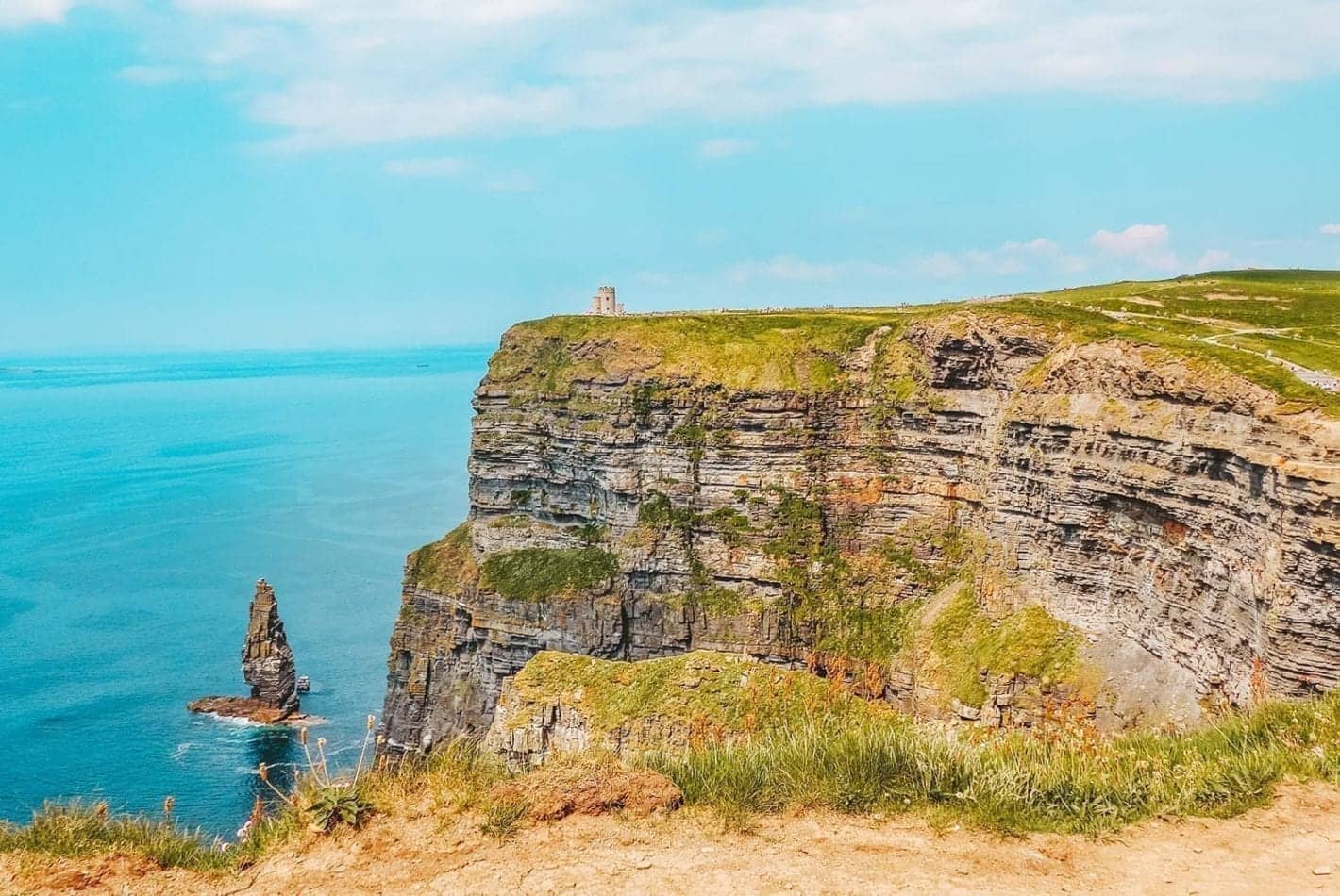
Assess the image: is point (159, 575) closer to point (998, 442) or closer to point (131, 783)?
point (131, 783)

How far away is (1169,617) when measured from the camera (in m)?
42.2

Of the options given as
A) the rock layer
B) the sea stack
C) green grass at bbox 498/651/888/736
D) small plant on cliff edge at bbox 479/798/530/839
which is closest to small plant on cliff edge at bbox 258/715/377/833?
small plant on cliff edge at bbox 479/798/530/839

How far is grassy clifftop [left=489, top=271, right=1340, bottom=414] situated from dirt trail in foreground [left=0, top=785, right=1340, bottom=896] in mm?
31513

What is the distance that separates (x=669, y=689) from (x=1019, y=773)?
22.7m

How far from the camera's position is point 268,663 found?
7650 centimetres

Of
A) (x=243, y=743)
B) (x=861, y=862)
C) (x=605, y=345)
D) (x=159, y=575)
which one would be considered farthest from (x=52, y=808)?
(x=159, y=575)

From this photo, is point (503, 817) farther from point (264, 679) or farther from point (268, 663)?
point (264, 679)

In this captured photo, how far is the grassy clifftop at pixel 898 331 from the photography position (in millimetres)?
46656

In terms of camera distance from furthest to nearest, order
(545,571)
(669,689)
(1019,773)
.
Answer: (545,571) → (669,689) → (1019,773)

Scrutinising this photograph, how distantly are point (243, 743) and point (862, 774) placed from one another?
68.8 meters

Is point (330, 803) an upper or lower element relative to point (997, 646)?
upper

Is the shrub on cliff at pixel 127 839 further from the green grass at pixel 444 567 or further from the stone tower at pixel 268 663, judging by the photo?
the stone tower at pixel 268 663

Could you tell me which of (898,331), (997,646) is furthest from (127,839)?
(898,331)

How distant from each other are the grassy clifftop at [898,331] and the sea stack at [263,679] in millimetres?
25982
